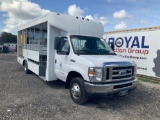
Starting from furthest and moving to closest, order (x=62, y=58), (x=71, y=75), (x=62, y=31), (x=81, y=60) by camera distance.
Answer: (x=62, y=31) < (x=62, y=58) < (x=71, y=75) < (x=81, y=60)

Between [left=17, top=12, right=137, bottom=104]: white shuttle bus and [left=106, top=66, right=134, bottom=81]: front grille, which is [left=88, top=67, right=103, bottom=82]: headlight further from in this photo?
[left=106, top=66, right=134, bottom=81]: front grille

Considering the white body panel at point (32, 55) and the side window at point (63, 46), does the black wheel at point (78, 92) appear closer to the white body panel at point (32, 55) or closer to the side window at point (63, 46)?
the side window at point (63, 46)

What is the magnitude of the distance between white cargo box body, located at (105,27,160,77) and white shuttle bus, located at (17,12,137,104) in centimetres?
475

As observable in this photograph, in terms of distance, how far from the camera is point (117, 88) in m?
5.41

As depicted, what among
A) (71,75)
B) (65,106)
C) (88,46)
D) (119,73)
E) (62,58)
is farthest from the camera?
(62,58)

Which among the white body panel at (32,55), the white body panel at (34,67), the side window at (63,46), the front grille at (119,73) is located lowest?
the white body panel at (34,67)

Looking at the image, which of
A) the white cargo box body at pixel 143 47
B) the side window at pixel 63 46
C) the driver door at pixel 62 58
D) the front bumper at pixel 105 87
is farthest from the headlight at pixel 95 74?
the white cargo box body at pixel 143 47

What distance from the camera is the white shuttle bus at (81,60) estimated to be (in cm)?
523

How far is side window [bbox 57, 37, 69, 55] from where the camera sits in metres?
6.41

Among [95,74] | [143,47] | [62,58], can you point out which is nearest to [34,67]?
[62,58]

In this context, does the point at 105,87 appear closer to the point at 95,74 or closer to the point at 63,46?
the point at 95,74

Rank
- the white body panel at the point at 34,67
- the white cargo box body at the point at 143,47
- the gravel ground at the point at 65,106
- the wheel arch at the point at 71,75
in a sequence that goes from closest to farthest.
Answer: the gravel ground at the point at 65,106 < the wheel arch at the point at 71,75 < the white body panel at the point at 34,67 < the white cargo box body at the point at 143,47

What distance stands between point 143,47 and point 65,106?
7660 millimetres

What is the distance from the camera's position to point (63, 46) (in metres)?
6.68
